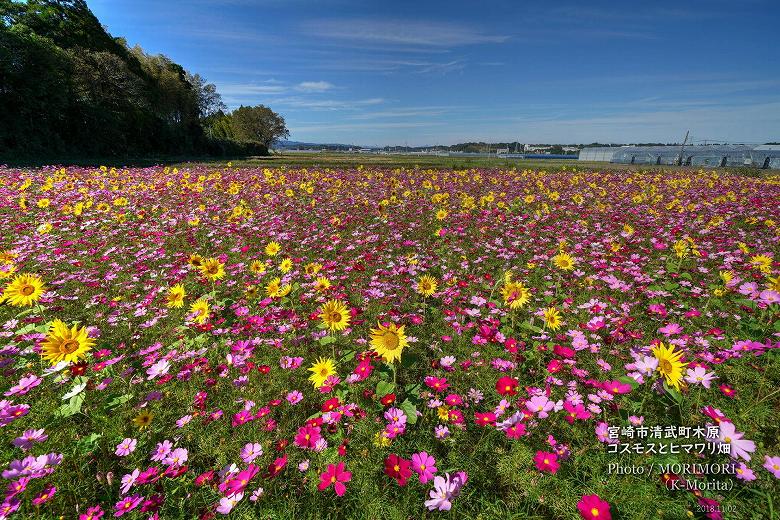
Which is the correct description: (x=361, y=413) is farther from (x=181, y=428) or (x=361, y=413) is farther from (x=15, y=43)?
(x=15, y=43)

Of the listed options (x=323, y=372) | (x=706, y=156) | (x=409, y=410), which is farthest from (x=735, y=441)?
(x=706, y=156)

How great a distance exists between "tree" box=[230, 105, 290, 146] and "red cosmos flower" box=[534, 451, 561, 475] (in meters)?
93.1

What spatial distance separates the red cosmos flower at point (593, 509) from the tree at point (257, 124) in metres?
93.4

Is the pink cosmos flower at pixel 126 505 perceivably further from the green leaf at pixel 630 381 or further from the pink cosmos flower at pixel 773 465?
the pink cosmos flower at pixel 773 465

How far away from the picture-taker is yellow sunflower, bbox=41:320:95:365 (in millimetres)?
2393

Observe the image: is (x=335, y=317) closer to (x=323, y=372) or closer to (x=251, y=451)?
(x=323, y=372)

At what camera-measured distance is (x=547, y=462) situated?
2047 mm

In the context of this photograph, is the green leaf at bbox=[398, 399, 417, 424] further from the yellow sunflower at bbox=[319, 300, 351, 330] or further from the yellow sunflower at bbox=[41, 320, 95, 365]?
the yellow sunflower at bbox=[41, 320, 95, 365]

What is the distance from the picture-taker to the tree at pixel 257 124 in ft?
282

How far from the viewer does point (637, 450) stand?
92.4 inches

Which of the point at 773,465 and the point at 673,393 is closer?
the point at 773,465

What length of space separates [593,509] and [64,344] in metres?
3.53

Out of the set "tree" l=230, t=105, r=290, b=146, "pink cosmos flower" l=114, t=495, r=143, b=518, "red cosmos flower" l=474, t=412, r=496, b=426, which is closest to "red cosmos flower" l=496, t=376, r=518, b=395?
"red cosmos flower" l=474, t=412, r=496, b=426

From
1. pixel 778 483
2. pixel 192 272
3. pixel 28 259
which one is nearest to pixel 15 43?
pixel 28 259
